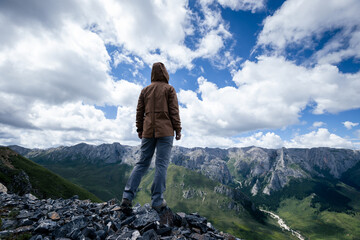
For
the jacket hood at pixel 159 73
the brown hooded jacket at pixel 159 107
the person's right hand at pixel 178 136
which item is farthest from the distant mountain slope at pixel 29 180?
the person's right hand at pixel 178 136

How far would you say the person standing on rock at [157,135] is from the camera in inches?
314

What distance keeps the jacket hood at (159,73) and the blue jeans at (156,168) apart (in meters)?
3.14

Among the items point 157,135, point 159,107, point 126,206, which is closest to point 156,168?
point 157,135

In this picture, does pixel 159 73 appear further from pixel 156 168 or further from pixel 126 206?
pixel 126 206

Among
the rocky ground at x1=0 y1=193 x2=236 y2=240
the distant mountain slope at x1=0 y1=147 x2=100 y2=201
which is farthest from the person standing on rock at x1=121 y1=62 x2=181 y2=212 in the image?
Answer: the distant mountain slope at x1=0 y1=147 x2=100 y2=201

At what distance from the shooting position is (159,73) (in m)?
9.18

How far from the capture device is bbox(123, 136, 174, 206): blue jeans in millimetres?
7859

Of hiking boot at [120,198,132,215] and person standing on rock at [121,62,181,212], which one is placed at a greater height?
person standing on rock at [121,62,181,212]

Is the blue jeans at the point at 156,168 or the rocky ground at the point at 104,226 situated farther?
the blue jeans at the point at 156,168

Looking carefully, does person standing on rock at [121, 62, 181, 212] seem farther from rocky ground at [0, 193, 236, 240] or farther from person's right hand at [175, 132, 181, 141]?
rocky ground at [0, 193, 236, 240]

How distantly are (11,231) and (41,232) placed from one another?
0.93 meters

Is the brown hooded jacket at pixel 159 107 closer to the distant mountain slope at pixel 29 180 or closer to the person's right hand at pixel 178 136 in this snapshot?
the person's right hand at pixel 178 136

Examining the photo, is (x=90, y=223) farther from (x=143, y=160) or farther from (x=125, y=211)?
(x=143, y=160)

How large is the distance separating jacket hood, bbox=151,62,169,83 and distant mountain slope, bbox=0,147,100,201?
11584cm
